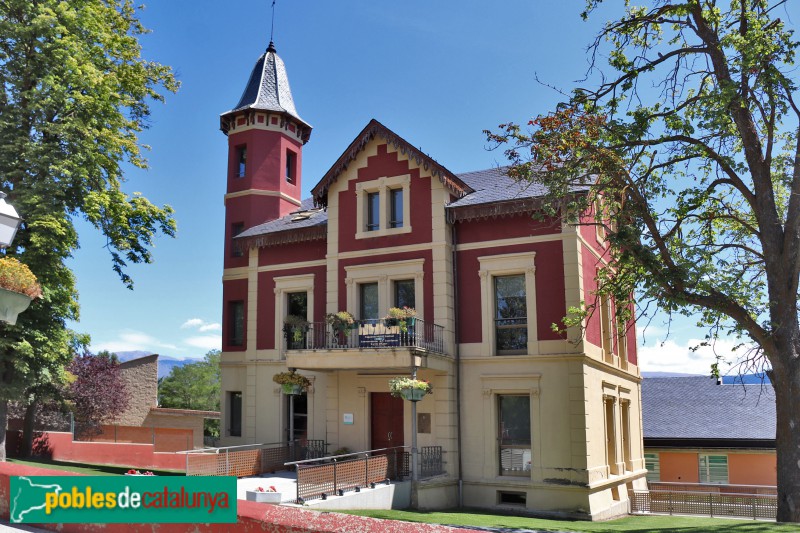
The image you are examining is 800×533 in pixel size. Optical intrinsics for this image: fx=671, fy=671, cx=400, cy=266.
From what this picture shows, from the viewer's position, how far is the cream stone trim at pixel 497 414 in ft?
63.1

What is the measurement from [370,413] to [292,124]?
1372cm

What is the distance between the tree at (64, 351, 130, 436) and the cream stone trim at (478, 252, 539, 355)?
66.5 feet

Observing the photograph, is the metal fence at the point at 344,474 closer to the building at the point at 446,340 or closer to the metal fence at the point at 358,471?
the metal fence at the point at 358,471

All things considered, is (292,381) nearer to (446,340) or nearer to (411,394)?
(411,394)

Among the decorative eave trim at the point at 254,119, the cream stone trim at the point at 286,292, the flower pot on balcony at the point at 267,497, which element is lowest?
the flower pot on balcony at the point at 267,497

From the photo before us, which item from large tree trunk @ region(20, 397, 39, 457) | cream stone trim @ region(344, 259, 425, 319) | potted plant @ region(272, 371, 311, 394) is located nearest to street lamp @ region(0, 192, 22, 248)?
potted plant @ region(272, 371, 311, 394)

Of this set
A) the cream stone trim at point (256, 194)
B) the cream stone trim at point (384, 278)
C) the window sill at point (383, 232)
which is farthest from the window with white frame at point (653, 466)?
the cream stone trim at point (256, 194)

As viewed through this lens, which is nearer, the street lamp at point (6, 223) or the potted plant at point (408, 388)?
the street lamp at point (6, 223)

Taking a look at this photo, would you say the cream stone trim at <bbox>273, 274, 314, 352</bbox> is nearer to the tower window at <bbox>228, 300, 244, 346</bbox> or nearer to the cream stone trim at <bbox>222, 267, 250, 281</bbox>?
the cream stone trim at <bbox>222, 267, 250, 281</bbox>

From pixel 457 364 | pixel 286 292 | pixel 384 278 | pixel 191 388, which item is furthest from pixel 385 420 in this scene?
pixel 191 388

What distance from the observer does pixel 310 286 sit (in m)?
23.9

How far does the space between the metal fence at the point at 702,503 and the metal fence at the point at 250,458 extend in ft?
35.4

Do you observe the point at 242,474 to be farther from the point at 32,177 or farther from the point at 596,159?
the point at 596,159

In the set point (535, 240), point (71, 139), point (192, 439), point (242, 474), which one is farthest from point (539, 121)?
point (192, 439)
